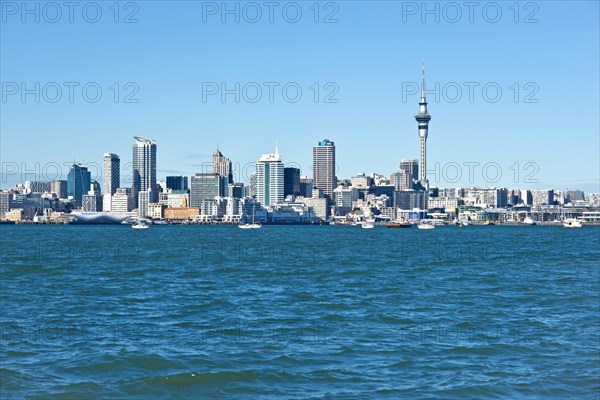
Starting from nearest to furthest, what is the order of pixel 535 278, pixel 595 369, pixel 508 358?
1. pixel 595 369
2. pixel 508 358
3. pixel 535 278

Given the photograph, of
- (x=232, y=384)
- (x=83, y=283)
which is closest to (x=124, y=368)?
(x=232, y=384)

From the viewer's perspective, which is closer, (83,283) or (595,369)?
(595,369)

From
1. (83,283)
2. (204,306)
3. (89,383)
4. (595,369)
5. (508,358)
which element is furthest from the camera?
(83,283)

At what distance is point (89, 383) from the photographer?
741 inches

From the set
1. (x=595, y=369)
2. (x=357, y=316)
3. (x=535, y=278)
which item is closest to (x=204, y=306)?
(x=357, y=316)

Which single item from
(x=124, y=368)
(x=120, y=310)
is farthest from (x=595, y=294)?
(x=124, y=368)

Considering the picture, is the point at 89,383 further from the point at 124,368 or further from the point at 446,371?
the point at 446,371

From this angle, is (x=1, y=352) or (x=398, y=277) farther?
(x=398, y=277)

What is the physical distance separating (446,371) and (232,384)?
5.36m

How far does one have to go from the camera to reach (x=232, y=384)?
62.7ft

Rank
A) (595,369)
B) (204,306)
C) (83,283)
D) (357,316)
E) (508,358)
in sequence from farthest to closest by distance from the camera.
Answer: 1. (83,283)
2. (204,306)
3. (357,316)
4. (508,358)
5. (595,369)

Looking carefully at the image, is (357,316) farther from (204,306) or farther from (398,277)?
(398,277)

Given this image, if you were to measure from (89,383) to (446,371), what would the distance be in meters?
8.65

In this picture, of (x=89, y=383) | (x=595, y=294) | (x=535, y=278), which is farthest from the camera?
(x=535, y=278)
